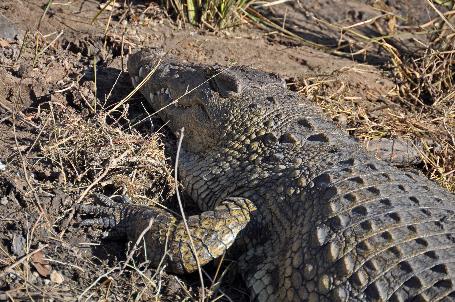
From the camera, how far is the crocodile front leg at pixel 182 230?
4070 millimetres

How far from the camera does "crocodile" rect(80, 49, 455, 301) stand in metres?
3.61

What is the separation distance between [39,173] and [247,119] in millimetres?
1237

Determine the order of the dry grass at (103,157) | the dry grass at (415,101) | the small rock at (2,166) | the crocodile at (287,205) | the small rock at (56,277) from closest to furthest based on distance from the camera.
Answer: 1. the crocodile at (287,205)
2. the small rock at (56,277)
3. the small rock at (2,166)
4. the dry grass at (103,157)
5. the dry grass at (415,101)

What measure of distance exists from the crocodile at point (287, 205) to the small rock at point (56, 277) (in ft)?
1.76

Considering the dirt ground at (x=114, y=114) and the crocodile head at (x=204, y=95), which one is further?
the crocodile head at (x=204, y=95)

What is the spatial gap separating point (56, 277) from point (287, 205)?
1.23 m

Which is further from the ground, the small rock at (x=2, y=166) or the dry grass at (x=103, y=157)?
the small rock at (x=2, y=166)

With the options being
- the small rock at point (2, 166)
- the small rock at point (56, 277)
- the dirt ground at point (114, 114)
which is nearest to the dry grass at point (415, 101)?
the dirt ground at point (114, 114)

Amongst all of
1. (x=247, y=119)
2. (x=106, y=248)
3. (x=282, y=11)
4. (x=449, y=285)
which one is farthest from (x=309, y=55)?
(x=449, y=285)

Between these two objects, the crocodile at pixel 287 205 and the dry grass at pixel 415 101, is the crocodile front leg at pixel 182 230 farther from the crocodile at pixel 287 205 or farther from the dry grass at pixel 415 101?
the dry grass at pixel 415 101

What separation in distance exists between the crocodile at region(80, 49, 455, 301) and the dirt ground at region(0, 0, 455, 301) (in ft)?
0.55

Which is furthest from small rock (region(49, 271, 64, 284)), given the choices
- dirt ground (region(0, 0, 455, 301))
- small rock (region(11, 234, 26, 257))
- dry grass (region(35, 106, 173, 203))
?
dry grass (region(35, 106, 173, 203))

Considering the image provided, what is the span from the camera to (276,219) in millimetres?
4164

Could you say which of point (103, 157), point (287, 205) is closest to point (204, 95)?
point (103, 157)
